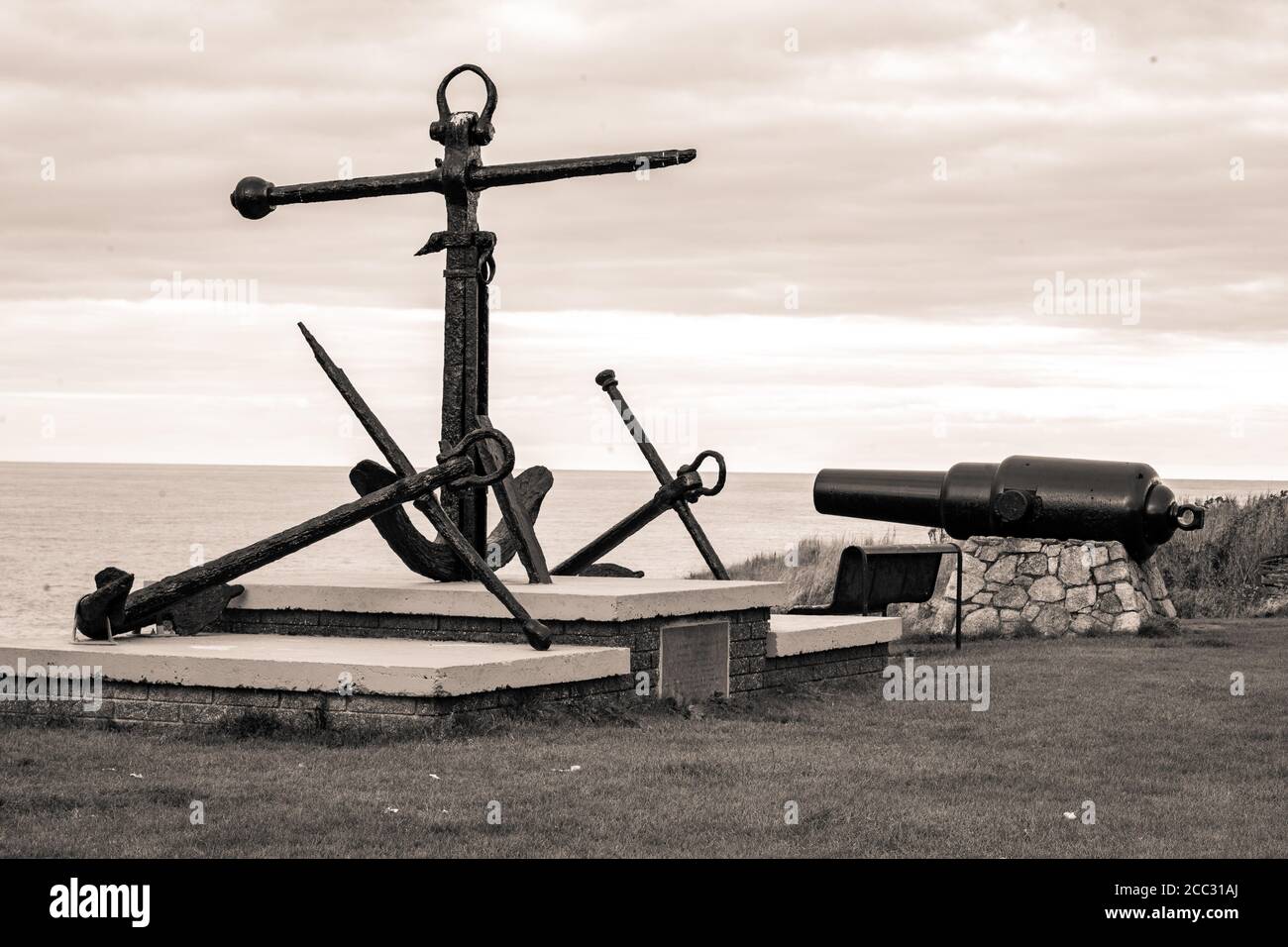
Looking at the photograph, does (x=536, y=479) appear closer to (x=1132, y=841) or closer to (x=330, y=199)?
(x=330, y=199)

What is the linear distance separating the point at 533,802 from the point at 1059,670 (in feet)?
19.4

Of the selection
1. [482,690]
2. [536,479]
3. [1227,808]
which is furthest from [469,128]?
[1227,808]

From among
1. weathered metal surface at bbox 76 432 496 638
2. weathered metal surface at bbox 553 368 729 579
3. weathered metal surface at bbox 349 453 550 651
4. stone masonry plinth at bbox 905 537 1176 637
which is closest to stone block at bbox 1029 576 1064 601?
stone masonry plinth at bbox 905 537 1176 637

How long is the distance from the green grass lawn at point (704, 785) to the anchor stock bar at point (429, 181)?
2.96 metres

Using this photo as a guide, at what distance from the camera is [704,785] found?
7074 mm

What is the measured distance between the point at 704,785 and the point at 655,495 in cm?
384

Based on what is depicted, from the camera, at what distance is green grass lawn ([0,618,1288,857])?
5.98 metres

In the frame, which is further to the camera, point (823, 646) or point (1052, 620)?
point (1052, 620)

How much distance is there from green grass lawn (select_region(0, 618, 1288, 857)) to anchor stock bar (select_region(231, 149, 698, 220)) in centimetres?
296

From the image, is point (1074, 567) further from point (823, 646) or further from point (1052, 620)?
point (823, 646)

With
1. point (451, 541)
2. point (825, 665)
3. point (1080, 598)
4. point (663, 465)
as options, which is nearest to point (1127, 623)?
point (1080, 598)

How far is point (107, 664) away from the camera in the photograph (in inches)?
342

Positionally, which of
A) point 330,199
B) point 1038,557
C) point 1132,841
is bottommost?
point 1132,841
